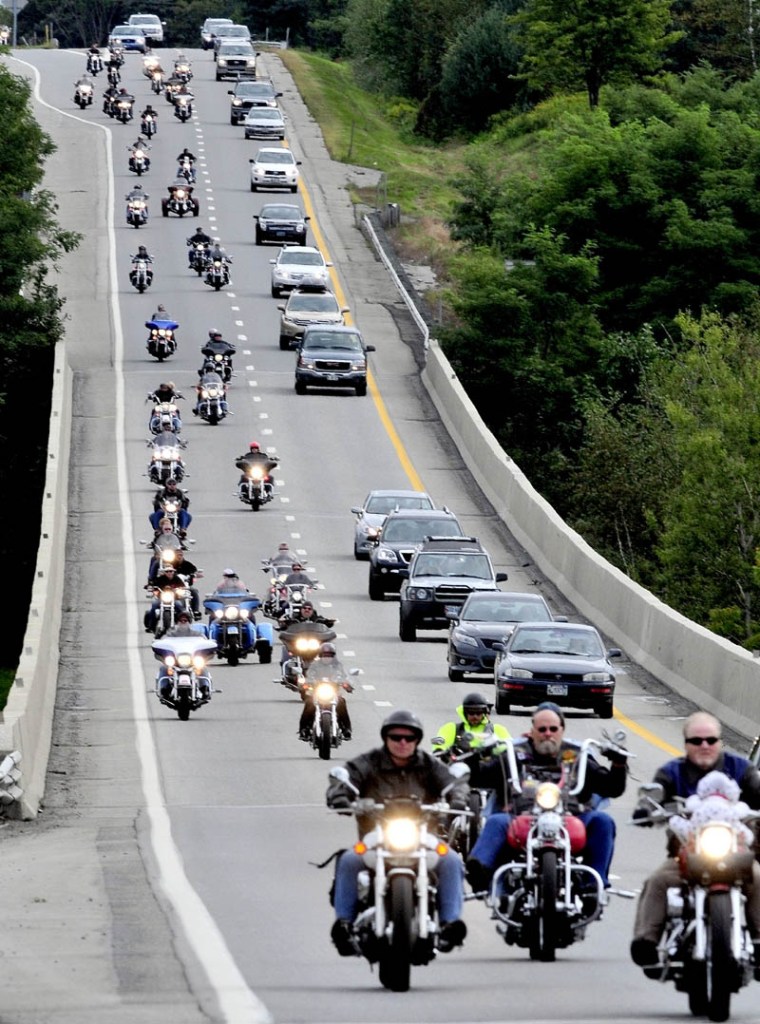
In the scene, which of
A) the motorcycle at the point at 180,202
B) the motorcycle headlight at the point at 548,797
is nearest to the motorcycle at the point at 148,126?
the motorcycle at the point at 180,202

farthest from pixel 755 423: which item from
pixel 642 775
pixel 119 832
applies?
pixel 119 832

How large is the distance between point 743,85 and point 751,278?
19.0 m

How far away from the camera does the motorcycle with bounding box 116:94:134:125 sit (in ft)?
371

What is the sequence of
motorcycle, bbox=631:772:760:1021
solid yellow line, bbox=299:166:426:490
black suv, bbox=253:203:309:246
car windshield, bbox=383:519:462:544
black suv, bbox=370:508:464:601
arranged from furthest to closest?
1. black suv, bbox=253:203:309:246
2. solid yellow line, bbox=299:166:426:490
3. car windshield, bbox=383:519:462:544
4. black suv, bbox=370:508:464:601
5. motorcycle, bbox=631:772:760:1021

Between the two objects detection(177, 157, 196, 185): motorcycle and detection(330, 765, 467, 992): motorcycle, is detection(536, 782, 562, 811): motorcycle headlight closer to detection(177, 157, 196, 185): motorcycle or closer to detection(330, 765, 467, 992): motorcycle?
detection(330, 765, 467, 992): motorcycle

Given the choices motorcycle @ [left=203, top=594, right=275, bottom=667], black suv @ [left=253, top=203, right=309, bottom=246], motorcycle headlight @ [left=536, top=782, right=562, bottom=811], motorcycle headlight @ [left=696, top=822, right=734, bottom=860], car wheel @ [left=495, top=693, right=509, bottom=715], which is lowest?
black suv @ [left=253, top=203, right=309, bottom=246]

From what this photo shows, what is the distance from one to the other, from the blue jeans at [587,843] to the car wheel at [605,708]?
55.3ft

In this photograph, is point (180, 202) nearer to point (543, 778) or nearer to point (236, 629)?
point (236, 629)

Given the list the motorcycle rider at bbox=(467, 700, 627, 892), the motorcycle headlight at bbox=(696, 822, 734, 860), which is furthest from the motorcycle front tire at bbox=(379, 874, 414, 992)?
the motorcycle headlight at bbox=(696, 822, 734, 860)

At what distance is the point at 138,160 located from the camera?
9912cm

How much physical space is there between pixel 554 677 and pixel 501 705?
770 millimetres

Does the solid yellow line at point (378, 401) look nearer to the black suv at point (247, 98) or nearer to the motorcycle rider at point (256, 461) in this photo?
the motorcycle rider at point (256, 461)

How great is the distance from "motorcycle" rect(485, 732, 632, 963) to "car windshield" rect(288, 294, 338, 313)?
190ft

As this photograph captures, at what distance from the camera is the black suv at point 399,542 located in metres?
44.0
